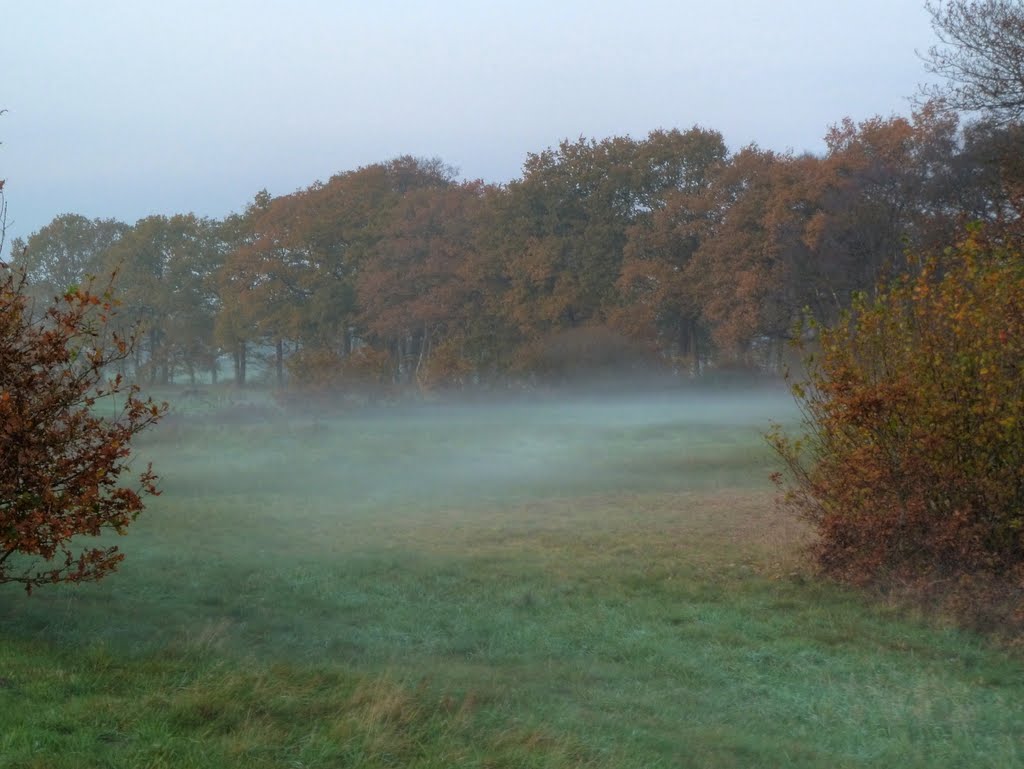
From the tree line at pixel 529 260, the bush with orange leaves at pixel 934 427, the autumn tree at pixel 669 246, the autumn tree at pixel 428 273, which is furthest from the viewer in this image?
the autumn tree at pixel 428 273

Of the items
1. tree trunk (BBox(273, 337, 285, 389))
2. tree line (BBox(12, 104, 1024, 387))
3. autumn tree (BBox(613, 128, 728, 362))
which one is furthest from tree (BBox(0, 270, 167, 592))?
tree trunk (BBox(273, 337, 285, 389))

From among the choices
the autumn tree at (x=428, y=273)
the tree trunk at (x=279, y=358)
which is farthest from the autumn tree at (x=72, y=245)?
the autumn tree at (x=428, y=273)

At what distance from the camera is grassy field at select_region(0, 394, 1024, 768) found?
18.5ft

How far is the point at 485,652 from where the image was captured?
8.51m

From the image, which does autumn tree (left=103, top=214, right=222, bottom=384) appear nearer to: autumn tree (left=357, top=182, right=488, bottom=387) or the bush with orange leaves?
autumn tree (left=357, top=182, right=488, bottom=387)

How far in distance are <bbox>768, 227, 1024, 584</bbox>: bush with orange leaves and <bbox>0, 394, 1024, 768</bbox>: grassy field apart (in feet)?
2.89

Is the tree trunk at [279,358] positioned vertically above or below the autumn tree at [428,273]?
below

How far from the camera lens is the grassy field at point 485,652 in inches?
221

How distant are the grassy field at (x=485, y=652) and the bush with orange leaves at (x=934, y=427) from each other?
2.89 ft

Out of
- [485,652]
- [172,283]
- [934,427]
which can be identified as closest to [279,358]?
[172,283]

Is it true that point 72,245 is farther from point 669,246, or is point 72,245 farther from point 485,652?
point 485,652

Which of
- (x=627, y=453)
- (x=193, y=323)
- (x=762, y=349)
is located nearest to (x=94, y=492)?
(x=627, y=453)

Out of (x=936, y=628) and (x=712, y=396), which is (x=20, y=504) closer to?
(x=936, y=628)

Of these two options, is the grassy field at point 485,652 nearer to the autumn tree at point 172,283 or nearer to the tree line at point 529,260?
the tree line at point 529,260
